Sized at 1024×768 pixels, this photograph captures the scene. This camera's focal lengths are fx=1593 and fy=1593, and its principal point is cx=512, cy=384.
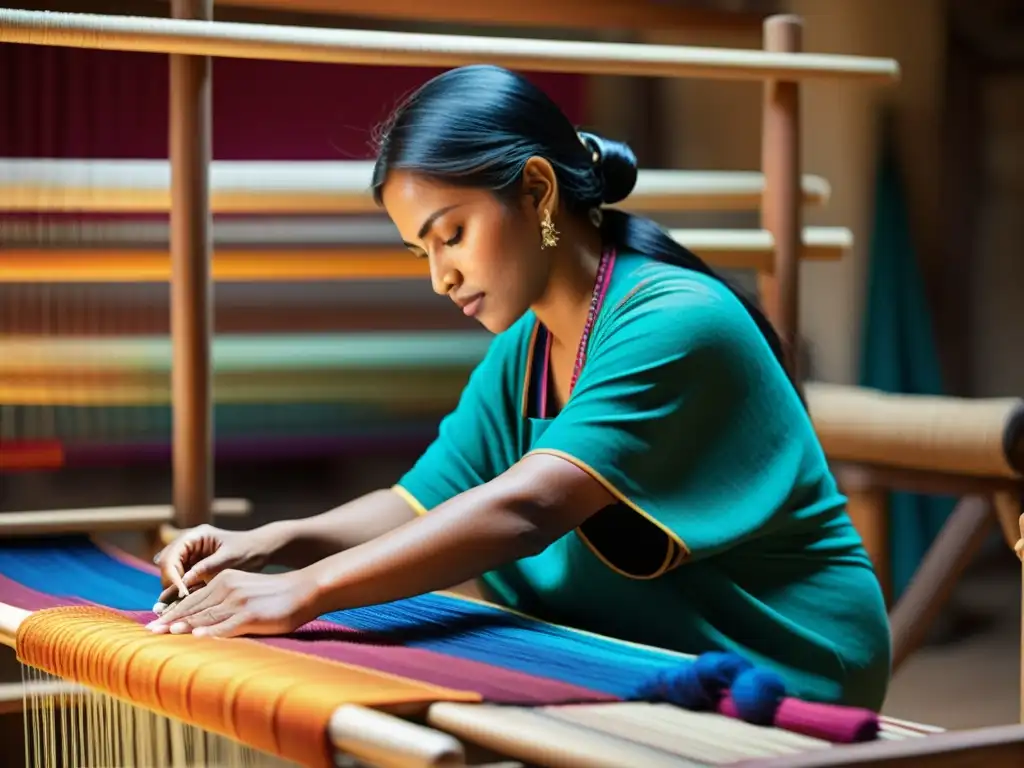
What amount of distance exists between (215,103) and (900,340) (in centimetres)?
187

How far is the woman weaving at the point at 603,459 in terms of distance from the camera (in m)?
1.33

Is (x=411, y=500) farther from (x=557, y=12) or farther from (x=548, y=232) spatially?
(x=557, y=12)

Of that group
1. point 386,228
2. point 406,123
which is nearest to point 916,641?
point 386,228

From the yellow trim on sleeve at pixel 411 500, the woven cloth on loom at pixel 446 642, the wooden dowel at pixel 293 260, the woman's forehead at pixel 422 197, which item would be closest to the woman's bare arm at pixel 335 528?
the yellow trim on sleeve at pixel 411 500

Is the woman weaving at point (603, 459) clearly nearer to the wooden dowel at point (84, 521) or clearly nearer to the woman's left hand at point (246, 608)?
the woman's left hand at point (246, 608)

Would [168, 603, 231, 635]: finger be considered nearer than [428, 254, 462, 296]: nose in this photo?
Yes

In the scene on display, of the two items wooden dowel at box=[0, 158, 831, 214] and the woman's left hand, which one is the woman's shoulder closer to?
the woman's left hand

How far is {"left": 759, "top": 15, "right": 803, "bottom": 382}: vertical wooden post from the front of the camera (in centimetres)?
214

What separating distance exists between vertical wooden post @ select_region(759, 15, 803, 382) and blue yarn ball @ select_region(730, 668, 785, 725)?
106 cm

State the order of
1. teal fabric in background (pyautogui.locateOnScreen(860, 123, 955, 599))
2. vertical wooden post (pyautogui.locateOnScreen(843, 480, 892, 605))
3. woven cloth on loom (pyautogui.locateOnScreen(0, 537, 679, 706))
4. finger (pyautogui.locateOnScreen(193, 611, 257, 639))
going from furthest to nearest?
1. teal fabric in background (pyautogui.locateOnScreen(860, 123, 955, 599))
2. vertical wooden post (pyautogui.locateOnScreen(843, 480, 892, 605))
3. finger (pyautogui.locateOnScreen(193, 611, 257, 639))
4. woven cloth on loom (pyautogui.locateOnScreen(0, 537, 679, 706))

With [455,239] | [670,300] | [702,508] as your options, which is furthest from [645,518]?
[455,239]


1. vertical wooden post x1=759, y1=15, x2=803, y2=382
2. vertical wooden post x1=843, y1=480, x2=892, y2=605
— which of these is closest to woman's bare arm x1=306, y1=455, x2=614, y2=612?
vertical wooden post x1=759, y1=15, x2=803, y2=382

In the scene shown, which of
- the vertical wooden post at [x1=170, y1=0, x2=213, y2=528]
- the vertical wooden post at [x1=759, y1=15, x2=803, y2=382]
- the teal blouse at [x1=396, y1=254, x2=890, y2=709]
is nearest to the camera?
the teal blouse at [x1=396, y1=254, x2=890, y2=709]

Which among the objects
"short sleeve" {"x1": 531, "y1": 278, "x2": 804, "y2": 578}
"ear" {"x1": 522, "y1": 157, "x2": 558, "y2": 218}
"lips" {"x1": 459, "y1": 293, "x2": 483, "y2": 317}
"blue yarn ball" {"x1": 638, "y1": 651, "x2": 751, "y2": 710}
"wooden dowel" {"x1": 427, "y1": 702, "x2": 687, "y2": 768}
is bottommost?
"blue yarn ball" {"x1": 638, "y1": 651, "x2": 751, "y2": 710}
